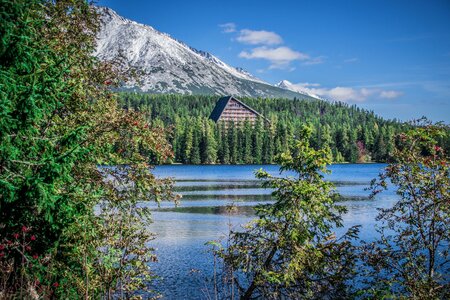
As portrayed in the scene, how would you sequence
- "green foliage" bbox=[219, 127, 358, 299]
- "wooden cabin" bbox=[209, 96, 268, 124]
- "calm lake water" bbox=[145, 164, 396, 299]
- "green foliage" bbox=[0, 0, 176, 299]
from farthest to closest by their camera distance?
"wooden cabin" bbox=[209, 96, 268, 124] → "calm lake water" bbox=[145, 164, 396, 299] → "green foliage" bbox=[219, 127, 358, 299] → "green foliage" bbox=[0, 0, 176, 299]

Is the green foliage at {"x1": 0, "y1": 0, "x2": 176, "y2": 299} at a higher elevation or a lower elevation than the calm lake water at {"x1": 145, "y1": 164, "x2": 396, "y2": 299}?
higher

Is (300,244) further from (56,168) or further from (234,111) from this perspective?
(234,111)

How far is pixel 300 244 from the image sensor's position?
11.4 m

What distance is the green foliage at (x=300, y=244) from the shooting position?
444 inches

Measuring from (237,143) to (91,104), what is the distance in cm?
12143

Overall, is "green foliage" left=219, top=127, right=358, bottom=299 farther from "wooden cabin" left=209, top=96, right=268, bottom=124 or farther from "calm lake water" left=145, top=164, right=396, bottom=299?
"wooden cabin" left=209, top=96, right=268, bottom=124

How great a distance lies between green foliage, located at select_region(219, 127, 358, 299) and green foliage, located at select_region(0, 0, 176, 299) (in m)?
2.85

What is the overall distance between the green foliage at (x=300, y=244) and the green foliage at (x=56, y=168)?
9.36 ft

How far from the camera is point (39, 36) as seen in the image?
10961 mm

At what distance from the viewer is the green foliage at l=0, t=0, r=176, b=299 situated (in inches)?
330

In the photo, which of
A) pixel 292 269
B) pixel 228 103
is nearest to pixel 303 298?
pixel 292 269

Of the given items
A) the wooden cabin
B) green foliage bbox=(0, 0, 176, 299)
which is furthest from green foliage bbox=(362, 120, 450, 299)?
the wooden cabin

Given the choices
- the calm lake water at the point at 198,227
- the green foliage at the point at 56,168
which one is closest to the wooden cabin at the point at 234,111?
the calm lake water at the point at 198,227

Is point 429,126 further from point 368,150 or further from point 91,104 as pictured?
point 368,150
